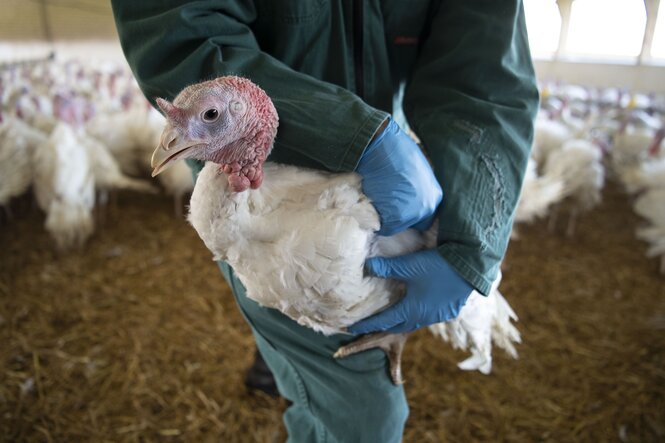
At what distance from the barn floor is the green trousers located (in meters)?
0.71

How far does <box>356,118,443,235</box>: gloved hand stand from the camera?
753 mm

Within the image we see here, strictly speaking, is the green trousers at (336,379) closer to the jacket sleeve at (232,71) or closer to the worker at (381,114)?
the worker at (381,114)

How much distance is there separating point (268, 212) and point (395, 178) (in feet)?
0.75

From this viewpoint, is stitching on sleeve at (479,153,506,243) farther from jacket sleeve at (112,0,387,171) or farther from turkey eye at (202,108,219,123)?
turkey eye at (202,108,219,123)

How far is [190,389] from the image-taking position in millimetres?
1810

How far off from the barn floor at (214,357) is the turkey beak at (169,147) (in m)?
1.29

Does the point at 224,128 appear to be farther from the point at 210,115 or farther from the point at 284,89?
the point at 284,89

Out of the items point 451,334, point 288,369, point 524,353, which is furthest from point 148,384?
point 524,353

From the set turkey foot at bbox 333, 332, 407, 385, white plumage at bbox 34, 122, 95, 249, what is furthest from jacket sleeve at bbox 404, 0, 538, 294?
white plumage at bbox 34, 122, 95, 249

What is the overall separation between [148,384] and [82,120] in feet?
8.05

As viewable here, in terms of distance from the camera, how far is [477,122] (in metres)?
0.89

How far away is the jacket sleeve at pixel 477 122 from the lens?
833mm

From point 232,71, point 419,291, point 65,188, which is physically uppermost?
point 232,71

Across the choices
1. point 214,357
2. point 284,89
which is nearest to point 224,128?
point 284,89
